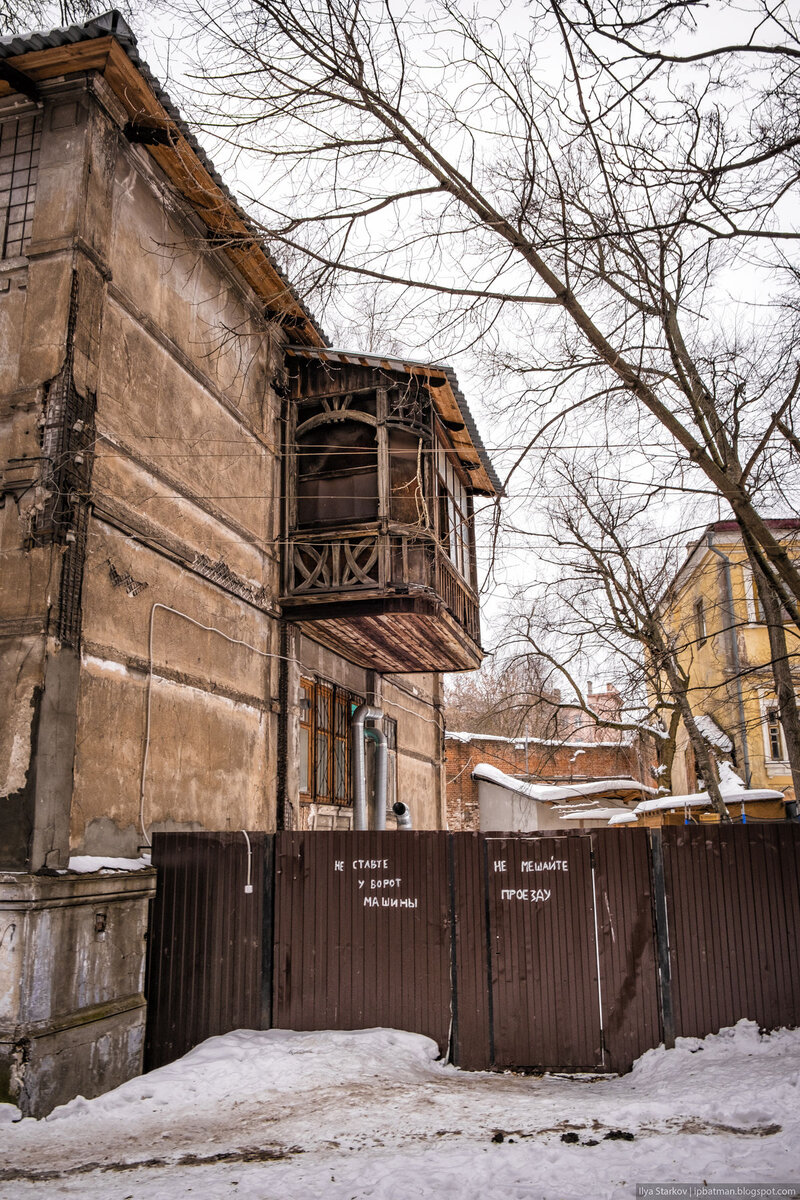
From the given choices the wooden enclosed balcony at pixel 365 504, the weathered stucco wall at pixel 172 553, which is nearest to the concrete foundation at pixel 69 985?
the weathered stucco wall at pixel 172 553

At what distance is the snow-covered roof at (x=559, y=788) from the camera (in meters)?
27.6

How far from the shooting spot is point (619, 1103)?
265 inches

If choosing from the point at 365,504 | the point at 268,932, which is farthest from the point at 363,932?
the point at 365,504

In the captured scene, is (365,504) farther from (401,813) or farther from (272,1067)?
(272,1067)

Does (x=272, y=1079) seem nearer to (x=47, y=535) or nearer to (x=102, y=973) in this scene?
(x=102, y=973)

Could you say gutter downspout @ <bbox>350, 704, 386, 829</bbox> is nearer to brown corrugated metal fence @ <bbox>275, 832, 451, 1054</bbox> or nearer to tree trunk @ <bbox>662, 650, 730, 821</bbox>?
brown corrugated metal fence @ <bbox>275, 832, 451, 1054</bbox>

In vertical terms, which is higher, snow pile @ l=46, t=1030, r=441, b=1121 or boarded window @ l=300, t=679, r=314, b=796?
boarded window @ l=300, t=679, r=314, b=796

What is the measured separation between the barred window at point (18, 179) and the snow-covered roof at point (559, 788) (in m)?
22.8

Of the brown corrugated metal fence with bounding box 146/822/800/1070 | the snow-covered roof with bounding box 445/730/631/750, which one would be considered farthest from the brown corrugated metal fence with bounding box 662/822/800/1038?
the snow-covered roof with bounding box 445/730/631/750

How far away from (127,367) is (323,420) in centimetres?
446

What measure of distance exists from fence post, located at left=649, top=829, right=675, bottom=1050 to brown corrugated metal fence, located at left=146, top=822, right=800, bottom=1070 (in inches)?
0.5

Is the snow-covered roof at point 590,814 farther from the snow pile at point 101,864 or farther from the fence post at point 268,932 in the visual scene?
the snow pile at point 101,864

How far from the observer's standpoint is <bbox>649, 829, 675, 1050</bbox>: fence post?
27.6 feet

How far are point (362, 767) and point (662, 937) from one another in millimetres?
7214
